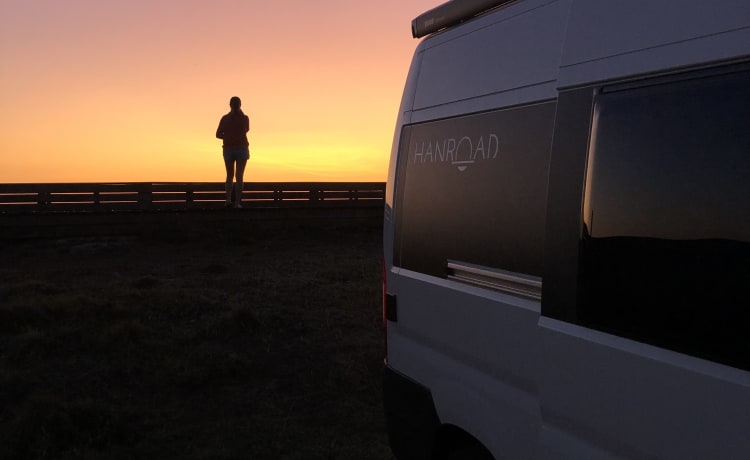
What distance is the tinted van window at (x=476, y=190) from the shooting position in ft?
9.84

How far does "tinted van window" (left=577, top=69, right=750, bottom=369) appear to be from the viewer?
212 cm

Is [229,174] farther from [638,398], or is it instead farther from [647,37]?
[638,398]

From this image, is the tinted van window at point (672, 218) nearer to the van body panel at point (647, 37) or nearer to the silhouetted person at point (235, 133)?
the van body panel at point (647, 37)

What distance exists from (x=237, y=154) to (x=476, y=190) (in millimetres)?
13635

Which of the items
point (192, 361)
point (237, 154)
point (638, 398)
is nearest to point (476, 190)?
point (638, 398)

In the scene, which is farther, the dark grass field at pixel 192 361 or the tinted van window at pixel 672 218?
the dark grass field at pixel 192 361

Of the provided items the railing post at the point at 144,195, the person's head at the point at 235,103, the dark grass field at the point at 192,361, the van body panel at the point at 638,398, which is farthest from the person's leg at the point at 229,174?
the van body panel at the point at 638,398

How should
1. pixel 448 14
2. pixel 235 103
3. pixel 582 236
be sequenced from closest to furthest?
pixel 582 236
pixel 448 14
pixel 235 103

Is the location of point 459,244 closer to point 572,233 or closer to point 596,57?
point 572,233

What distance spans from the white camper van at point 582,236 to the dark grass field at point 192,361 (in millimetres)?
2669

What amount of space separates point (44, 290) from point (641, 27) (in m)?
10.3

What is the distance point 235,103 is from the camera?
53.0 feet

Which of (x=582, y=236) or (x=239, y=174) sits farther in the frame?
(x=239, y=174)

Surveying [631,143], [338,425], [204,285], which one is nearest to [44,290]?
[204,285]
